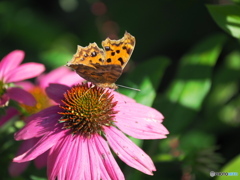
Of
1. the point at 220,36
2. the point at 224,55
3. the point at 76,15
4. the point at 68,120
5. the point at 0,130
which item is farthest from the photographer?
the point at 76,15

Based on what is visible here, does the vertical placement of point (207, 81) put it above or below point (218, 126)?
above

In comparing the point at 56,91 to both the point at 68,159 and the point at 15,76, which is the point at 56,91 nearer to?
the point at 15,76

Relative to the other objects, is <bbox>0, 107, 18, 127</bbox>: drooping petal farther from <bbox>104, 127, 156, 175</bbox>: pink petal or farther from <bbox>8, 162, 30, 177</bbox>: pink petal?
<bbox>104, 127, 156, 175</bbox>: pink petal

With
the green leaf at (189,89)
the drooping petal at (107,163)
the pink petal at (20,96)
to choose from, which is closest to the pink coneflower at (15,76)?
the pink petal at (20,96)

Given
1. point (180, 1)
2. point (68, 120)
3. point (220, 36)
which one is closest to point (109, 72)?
point (68, 120)

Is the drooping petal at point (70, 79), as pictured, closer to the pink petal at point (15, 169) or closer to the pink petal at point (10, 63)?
the pink petal at point (10, 63)

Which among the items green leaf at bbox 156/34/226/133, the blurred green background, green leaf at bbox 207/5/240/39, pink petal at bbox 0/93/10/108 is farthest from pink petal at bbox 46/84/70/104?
green leaf at bbox 207/5/240/39

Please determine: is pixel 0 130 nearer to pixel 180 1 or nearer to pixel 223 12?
pixel 223 12
